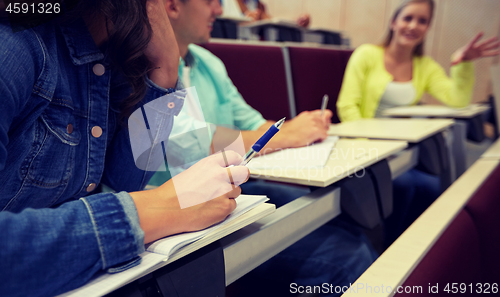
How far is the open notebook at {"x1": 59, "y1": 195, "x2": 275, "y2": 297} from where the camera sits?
26 cm

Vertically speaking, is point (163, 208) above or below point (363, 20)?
below

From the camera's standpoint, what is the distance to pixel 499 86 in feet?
5.25

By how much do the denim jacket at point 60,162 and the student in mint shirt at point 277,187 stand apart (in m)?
0.13

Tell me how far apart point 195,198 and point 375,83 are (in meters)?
1.52

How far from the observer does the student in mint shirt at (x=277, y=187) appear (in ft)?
1.99

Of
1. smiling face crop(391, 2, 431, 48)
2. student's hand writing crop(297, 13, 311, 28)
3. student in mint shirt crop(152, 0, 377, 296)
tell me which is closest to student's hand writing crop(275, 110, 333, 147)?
student in mint shirt crop(152, 0, 377, 296)

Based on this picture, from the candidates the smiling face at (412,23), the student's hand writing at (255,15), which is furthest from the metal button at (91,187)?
the student's hand writing at (255,15)

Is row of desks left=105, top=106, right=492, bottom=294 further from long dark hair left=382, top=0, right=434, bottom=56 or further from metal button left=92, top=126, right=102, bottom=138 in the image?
long dark hair left=382, top=0, right=434, bottom=56

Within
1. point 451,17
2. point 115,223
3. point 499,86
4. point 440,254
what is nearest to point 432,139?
point 440,254

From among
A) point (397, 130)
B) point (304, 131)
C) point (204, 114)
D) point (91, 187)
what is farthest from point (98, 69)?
point (397, 130)

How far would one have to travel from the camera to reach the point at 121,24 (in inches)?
13.8

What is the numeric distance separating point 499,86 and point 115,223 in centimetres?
198

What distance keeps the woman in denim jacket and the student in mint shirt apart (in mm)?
104

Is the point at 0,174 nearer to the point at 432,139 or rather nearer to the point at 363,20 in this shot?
the point at 432,139
